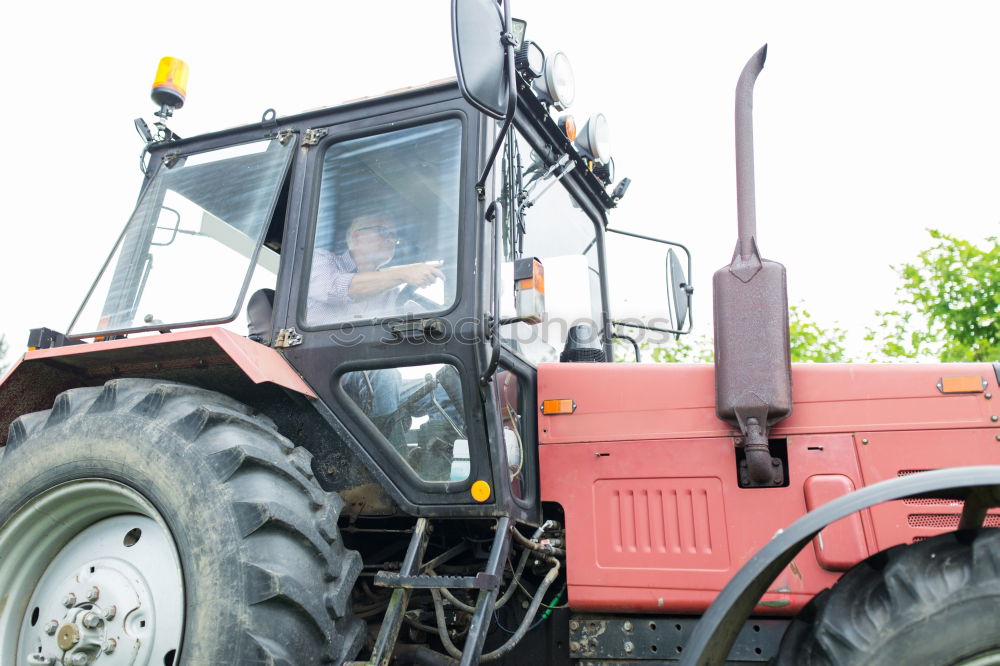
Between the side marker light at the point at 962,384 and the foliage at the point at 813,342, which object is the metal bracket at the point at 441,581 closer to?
the side marker light at the point at 962,384

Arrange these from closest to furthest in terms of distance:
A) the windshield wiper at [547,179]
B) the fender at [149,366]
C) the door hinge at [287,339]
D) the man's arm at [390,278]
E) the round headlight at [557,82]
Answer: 1. the fender at [149,366]
2. the man's arm at [390,278]
3. the door hinge at [287,339]
4. the windshield wiper at [547,179]
5. the round headlight at [557,82]

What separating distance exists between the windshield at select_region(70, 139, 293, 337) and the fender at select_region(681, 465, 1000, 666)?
1.96 metres

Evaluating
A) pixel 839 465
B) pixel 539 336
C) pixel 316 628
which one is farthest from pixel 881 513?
pixel 316 628

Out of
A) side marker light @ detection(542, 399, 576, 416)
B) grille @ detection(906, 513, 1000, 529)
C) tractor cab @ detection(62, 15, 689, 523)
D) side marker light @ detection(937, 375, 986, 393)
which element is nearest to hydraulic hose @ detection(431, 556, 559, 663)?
tractor cab @ detection(62, 15, 689, 523)

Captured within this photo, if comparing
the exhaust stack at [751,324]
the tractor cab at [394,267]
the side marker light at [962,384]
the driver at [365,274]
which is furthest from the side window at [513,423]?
the side marker light at [962,384]

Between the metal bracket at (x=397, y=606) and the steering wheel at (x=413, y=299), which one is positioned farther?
the steering wheel at (x=413, y=299)

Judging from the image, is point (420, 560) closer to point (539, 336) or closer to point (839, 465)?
point (539, 336)

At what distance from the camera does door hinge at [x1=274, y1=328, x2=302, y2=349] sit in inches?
112

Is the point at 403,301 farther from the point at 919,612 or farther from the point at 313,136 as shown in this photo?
the point at 919,612

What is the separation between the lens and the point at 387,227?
9.43 ft

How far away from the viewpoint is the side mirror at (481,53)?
2.15 meters

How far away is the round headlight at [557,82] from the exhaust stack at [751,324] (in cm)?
85

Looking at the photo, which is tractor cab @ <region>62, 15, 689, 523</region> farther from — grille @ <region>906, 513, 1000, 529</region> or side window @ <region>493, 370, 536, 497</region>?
grille @ <region>906, 513, 1000, 529</region>

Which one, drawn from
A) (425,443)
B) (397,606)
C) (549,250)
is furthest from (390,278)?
(397,606)
